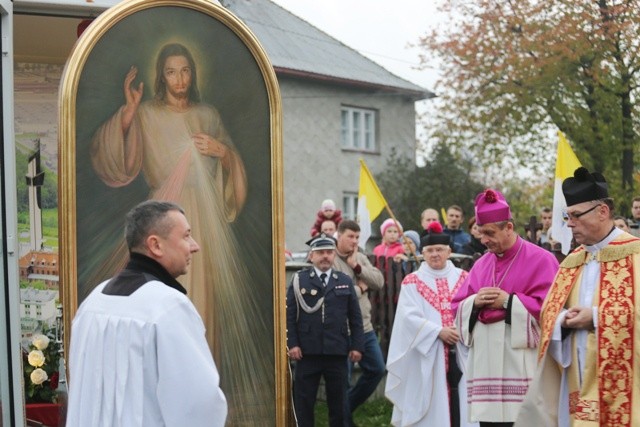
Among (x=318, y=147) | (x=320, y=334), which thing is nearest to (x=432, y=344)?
(x=320, y=334)

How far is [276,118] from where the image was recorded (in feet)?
26.0

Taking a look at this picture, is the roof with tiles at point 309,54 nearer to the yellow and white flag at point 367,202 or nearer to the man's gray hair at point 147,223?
the yellow and white flag at point 367,202

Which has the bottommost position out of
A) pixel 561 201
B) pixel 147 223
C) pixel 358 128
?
pixel 147 223

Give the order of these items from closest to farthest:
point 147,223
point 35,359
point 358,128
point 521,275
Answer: point 147,223 < point 35,359 < point 521,275 < point 358,128

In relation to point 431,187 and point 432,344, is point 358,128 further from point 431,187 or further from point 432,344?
point 432,344

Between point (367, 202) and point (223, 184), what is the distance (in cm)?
804

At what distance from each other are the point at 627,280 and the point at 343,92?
29.8m

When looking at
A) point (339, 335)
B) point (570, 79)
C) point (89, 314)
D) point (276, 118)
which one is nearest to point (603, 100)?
point (570, 79)

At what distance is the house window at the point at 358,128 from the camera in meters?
36.8

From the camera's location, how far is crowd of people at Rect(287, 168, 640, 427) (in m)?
6.89

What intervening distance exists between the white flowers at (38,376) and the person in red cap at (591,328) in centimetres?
308

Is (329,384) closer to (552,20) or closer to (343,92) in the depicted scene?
(552,20)

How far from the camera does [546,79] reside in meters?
22.2

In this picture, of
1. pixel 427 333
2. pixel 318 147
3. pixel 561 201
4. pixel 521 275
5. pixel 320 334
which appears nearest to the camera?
pixel 521 275
